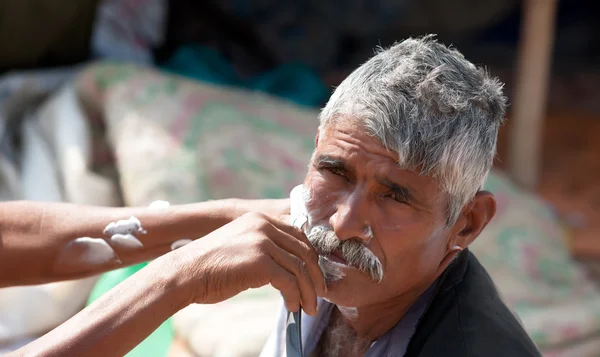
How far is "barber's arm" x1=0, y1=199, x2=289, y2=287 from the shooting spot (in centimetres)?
240

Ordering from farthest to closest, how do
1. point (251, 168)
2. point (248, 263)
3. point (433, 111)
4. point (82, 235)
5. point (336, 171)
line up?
point (251, 168)
point (82, 235)
point (336, 171)
point (433, 111)
point (248, 263)

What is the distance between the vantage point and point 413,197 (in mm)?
1961

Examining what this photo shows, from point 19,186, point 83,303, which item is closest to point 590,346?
point 83,303

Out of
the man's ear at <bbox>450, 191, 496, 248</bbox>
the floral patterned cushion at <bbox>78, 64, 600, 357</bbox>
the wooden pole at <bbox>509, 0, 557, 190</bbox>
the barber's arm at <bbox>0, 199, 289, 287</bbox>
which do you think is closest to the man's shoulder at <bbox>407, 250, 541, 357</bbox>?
the man's ear at <bbox>450, 191, 496, 248</bbox>

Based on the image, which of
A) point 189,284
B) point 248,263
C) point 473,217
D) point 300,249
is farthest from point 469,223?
A: point 189,284

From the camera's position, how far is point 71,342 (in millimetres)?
1720

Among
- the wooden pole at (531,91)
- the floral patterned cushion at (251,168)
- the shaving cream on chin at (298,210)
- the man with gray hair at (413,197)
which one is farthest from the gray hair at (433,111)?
the wooden pole at (531,91)

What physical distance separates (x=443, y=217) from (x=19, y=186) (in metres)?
3.40

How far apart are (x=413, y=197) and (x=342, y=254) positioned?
229 millimetres

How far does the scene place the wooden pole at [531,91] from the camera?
18.7ft

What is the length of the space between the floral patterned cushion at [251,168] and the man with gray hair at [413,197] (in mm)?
1626

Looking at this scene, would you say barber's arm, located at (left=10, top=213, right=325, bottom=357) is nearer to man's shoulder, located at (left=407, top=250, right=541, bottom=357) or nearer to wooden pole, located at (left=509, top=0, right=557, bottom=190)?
man's shoulder, located at (left=407, top=250, right=541, bottom=357)

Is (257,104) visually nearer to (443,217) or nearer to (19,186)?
(19,186)

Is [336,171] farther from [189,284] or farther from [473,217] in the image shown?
[189,284]
